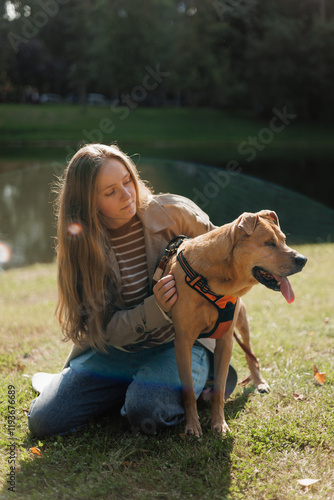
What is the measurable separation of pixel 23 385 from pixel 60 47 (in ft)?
166

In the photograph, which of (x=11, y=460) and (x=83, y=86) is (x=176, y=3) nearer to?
(x=83, y=86)

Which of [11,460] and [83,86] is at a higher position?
[11,460]

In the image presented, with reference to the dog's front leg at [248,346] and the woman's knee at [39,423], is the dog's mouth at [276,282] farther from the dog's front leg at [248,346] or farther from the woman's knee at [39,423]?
the woman's knee at [39,423]

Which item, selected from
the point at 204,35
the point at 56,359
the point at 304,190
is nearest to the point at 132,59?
the point at 204,35

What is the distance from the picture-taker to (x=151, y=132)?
3247cm

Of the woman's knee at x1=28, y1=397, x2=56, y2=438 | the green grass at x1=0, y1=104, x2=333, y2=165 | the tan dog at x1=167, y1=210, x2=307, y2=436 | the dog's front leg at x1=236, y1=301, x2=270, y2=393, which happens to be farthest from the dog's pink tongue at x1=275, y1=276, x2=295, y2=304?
the green grass at x1=0, y1=104, x2=333, y2=165

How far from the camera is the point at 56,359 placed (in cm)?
439

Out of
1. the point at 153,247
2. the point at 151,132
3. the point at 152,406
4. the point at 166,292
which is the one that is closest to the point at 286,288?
the point at 166,292

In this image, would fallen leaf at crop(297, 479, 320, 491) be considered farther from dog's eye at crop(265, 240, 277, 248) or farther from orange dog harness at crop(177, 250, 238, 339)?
dog's eye at crop(265, 240, 277, 248)

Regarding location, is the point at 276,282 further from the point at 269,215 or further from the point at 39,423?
the point at 39,423

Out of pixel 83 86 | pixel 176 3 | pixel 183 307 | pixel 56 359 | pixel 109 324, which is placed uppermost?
pixel 176 3

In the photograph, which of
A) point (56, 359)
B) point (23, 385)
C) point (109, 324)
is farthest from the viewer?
point (56, 359)

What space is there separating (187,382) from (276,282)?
859 mm

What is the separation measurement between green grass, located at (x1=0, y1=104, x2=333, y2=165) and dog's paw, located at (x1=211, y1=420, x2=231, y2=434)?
20.3 meters
